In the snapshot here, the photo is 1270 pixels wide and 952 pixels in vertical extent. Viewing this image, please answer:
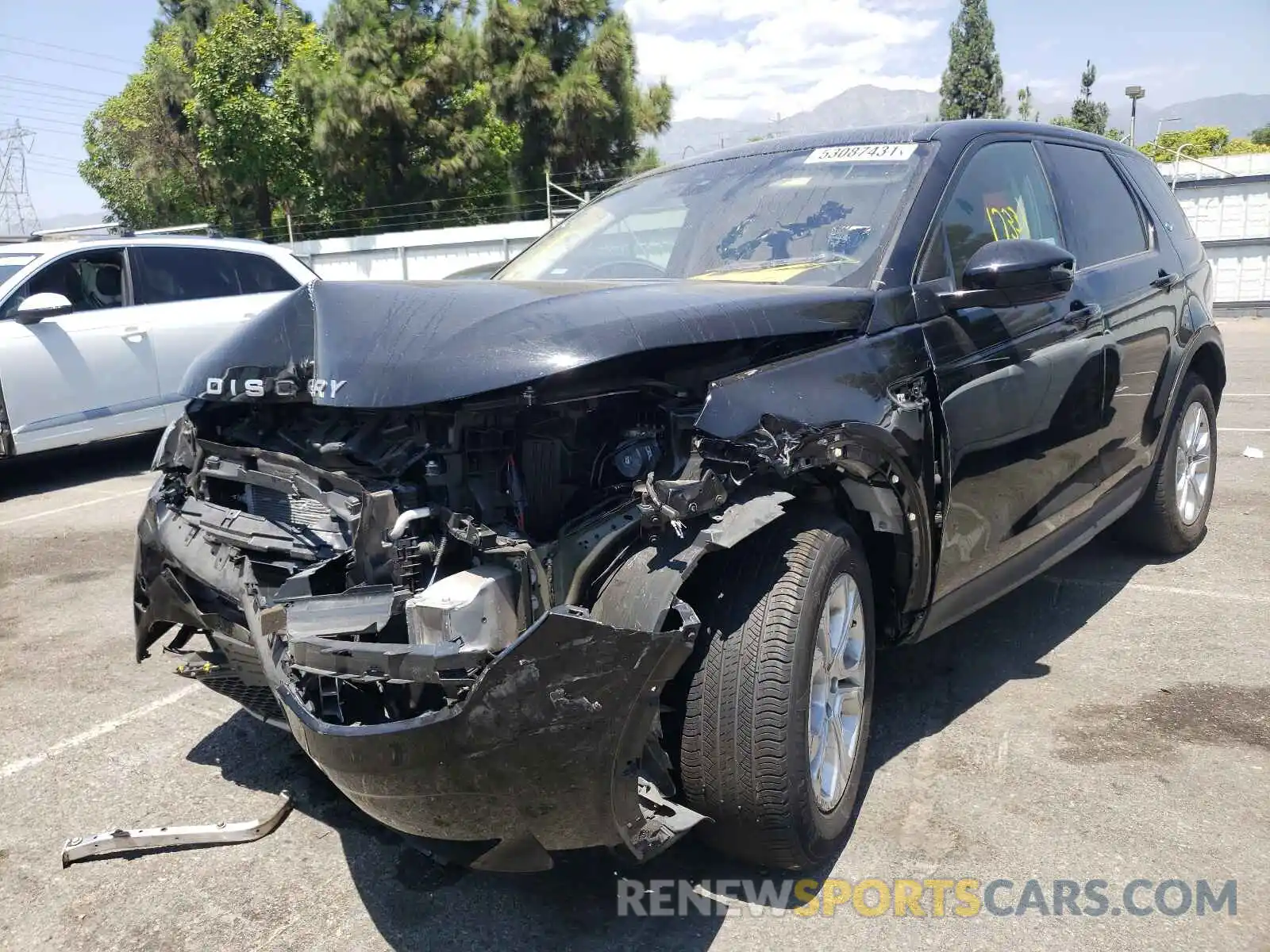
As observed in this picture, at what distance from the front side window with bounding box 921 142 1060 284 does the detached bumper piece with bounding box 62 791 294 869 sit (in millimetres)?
2503

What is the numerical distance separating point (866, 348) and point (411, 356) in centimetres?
121

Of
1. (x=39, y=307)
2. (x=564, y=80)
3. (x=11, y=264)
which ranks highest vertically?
(x=564, y=80)

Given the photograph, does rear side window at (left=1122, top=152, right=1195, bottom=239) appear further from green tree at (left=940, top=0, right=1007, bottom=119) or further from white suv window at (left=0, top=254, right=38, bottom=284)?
green tree at (left=940, top=0, right=1007, bottom=119)

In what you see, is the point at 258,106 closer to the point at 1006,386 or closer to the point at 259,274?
the point at 259,274

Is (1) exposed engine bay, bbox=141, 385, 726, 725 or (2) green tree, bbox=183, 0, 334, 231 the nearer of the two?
(1) exposed engine bay, bbox=141, 385, 726, 725

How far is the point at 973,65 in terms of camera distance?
197ft

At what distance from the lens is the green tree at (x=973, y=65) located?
5978 cm

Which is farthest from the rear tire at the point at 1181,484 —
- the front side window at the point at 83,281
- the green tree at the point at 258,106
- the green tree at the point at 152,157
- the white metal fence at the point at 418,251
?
the green tree at the point at 152,157

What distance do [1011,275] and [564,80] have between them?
29916mm

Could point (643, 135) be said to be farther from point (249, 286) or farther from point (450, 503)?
point (450, 503)

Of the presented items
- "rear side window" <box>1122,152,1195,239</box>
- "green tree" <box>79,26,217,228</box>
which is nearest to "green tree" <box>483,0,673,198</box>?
"green tree" <box>79,26,217,228</box>

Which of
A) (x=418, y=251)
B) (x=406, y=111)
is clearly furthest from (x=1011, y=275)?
(x=406, y=111)

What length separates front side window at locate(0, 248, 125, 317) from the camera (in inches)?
293

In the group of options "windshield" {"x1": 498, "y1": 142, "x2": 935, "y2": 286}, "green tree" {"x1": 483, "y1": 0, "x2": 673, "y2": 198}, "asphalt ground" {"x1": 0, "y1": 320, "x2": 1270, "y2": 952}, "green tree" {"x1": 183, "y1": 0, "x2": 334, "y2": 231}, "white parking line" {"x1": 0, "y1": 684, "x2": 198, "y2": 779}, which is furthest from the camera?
"green tree" {"x1": 483, "y1": 0, "x2": 673, "y2": 198}
